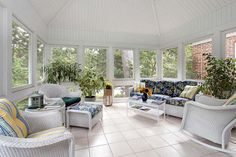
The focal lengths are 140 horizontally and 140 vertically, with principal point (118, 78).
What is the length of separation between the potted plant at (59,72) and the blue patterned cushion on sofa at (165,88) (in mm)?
2707

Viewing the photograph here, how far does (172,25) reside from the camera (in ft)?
16.0

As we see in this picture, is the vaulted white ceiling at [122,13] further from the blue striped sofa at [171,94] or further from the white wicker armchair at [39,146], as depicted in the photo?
the white wicker armchair at [39,146]

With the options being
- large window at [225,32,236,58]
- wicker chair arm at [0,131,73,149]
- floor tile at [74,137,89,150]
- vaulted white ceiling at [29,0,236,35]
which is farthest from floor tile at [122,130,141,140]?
vaulted white ceiling at [29,0,236,35]

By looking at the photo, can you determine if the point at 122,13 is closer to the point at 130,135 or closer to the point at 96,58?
the point at 96,58

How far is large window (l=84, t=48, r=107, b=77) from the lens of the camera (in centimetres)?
511

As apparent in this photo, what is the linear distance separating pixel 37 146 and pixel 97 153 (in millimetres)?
1187

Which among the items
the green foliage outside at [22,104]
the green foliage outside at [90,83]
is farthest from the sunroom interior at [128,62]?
the green foliage outside at [90,83]

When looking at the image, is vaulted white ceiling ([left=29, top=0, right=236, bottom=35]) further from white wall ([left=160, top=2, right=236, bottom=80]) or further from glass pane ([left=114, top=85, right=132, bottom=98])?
glass pane ([left=114, top=85, right=132, bottom=98])

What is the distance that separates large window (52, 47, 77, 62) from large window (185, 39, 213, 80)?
153 inches

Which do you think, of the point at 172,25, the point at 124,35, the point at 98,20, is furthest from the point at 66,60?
the point at 172,25

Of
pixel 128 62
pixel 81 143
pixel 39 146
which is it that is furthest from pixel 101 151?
pixel 128 62

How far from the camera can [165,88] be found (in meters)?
4.49

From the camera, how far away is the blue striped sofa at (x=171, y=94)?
139 inches

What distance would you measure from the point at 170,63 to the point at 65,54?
12.8 feet
